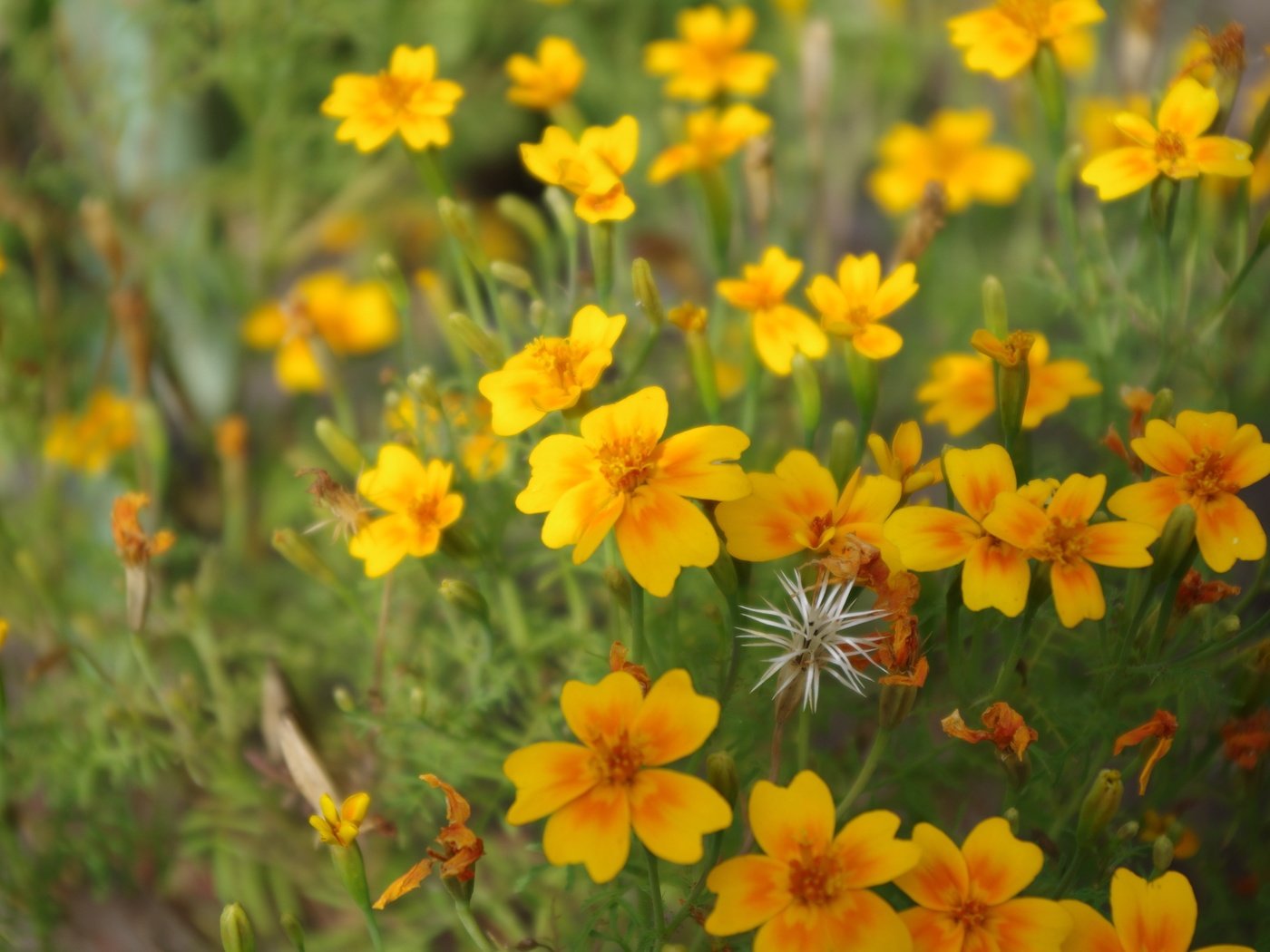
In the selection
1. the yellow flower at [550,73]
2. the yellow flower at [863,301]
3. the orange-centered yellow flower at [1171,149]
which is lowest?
the yellow flower at [863,301]

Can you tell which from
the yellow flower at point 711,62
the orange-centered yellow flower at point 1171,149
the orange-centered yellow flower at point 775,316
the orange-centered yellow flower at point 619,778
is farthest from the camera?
the yellow flower at point 711,62

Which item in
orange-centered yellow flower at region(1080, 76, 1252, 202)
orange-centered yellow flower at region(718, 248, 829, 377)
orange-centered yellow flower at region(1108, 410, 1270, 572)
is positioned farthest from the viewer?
orange-centered yellow flower at region(718, 248, 829, 377)

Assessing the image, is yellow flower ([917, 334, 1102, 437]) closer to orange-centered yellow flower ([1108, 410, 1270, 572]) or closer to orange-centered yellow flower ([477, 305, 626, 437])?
orange-centered yellow flower ([1108, 410, 1270, 572])

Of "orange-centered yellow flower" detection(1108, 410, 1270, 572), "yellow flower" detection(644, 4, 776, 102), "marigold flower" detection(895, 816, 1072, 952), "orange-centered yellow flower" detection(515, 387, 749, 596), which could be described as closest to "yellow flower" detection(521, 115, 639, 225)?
"orange-centered yellow flower" detection(515, 387, 749, 596)

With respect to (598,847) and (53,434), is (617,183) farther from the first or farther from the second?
(53,434)

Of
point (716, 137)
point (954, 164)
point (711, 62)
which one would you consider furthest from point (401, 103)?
point (954, 164)

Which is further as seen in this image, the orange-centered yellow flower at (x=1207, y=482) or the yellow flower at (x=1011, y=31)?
the yellow flower at (x=1011, y=31)

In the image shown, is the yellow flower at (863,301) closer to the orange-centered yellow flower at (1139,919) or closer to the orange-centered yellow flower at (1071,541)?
the orange-centered yellow flower at (1071,541)

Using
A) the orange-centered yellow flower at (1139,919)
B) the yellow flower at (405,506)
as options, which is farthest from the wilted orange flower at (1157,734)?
the yellow flower at (405,506)
